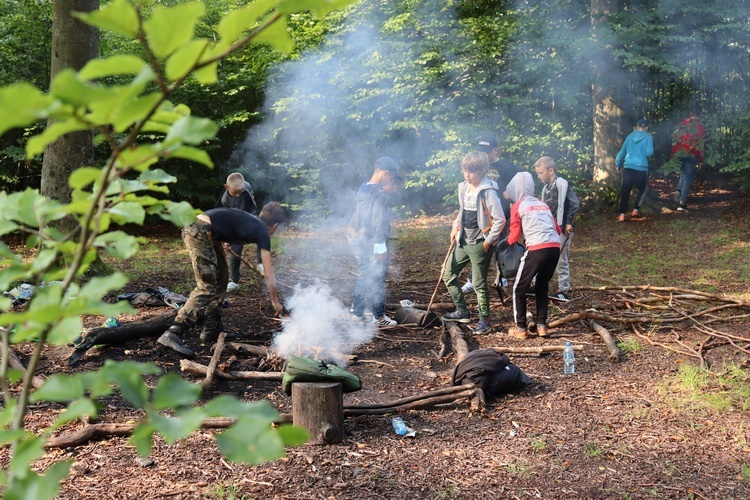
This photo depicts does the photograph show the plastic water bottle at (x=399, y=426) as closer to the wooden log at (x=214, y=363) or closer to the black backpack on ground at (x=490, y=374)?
the black backpack on ground at (x=490, y=374)

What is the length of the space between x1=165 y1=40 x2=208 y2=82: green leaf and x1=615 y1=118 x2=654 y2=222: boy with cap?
12.9m

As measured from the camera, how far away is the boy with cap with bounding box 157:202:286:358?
6.21 meters

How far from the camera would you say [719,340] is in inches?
248

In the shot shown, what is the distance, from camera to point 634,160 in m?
12.7

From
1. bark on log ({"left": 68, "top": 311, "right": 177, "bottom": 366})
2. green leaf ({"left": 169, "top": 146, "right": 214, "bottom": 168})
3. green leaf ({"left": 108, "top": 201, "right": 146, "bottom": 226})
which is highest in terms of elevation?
green leaf ({"left": 169, "top": 146, "right": 214, "bottom": 168})

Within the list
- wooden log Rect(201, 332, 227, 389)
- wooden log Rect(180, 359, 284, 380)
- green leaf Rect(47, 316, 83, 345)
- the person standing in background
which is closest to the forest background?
the person standing in background

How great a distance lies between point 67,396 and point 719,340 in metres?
6.57

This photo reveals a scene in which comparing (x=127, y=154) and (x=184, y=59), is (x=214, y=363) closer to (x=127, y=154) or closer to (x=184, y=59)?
(x=127, y=154)

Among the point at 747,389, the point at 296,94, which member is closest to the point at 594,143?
the point at 296,94

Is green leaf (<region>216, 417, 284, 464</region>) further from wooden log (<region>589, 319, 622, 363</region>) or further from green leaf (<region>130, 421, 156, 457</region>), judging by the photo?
wooden log (<region>589, 319, 622, 363</region>)

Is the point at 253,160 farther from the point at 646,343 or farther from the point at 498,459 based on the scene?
the point at 498,459

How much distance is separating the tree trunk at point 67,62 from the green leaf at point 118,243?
723 centimetres

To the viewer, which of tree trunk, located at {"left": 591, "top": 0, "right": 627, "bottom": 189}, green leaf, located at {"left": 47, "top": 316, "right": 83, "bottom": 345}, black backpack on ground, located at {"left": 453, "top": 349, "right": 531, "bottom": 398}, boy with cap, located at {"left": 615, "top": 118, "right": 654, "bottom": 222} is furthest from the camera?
tree trunk, located at {"left": 591, "top": 0, "right": 627, "bottom": 189}

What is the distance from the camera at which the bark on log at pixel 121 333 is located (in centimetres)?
586
